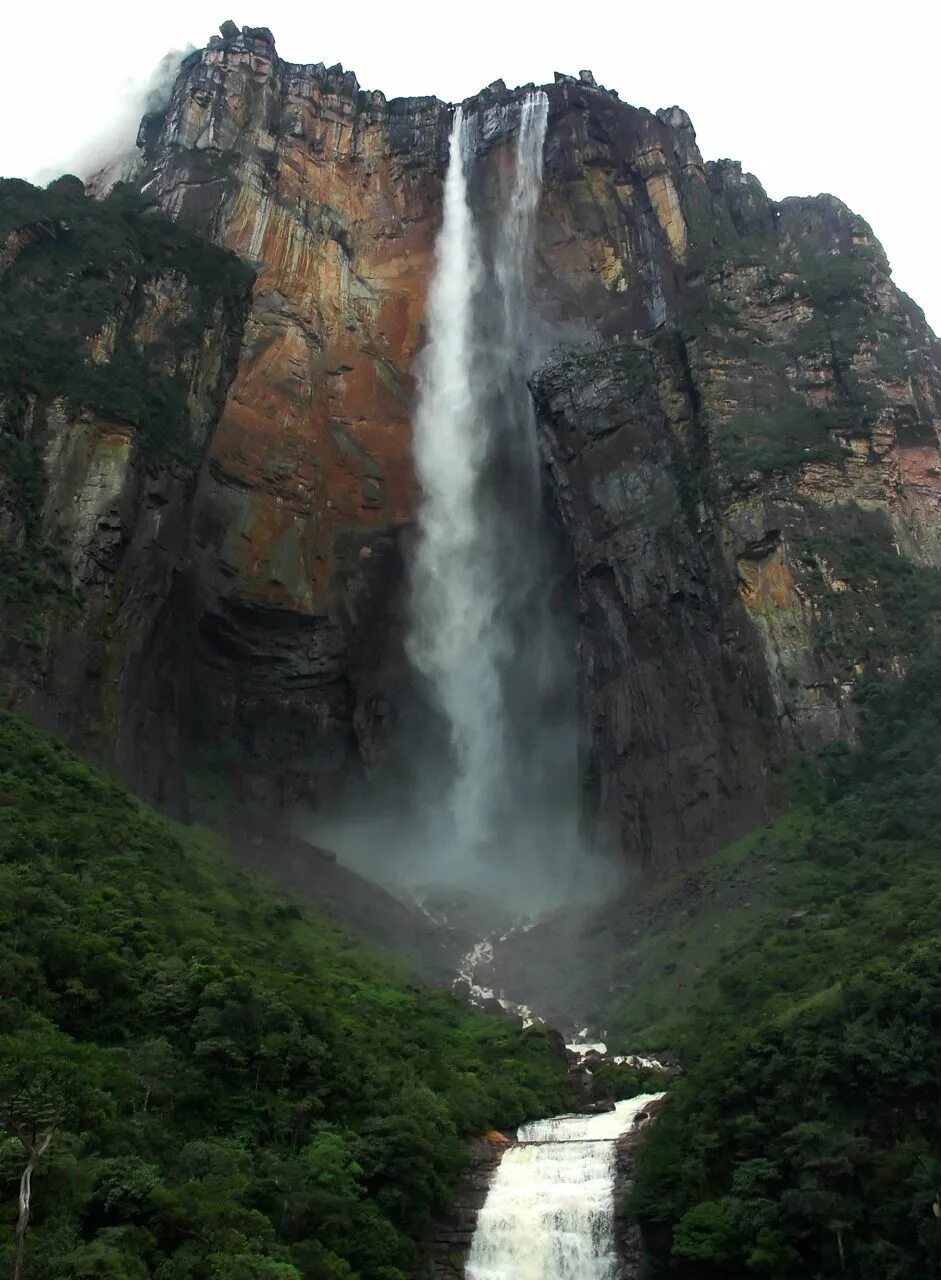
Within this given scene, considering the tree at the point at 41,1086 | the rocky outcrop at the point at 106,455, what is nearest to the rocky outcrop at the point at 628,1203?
the tree at the point at 41,1086

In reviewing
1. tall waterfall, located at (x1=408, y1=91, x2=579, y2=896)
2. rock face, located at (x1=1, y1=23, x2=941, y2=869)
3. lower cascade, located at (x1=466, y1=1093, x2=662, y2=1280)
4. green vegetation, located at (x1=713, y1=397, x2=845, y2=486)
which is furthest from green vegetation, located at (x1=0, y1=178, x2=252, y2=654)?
green vegetation, located at (x1=713, y1=397, x2=845, y2=486)

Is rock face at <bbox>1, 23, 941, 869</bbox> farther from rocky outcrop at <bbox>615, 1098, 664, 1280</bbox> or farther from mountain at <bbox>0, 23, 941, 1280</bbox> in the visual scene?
rocky outcrop at <bbox>615, 1098, 664, 1280</bbox>

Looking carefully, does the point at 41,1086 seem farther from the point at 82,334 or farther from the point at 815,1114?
the point at 82,334

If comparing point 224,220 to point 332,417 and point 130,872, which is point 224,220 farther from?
point 130,872

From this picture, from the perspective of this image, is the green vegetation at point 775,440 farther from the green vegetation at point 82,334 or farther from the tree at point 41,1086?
the tree at point 41,1086

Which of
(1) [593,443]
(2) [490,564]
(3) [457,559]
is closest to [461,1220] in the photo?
(1) [593,443]
